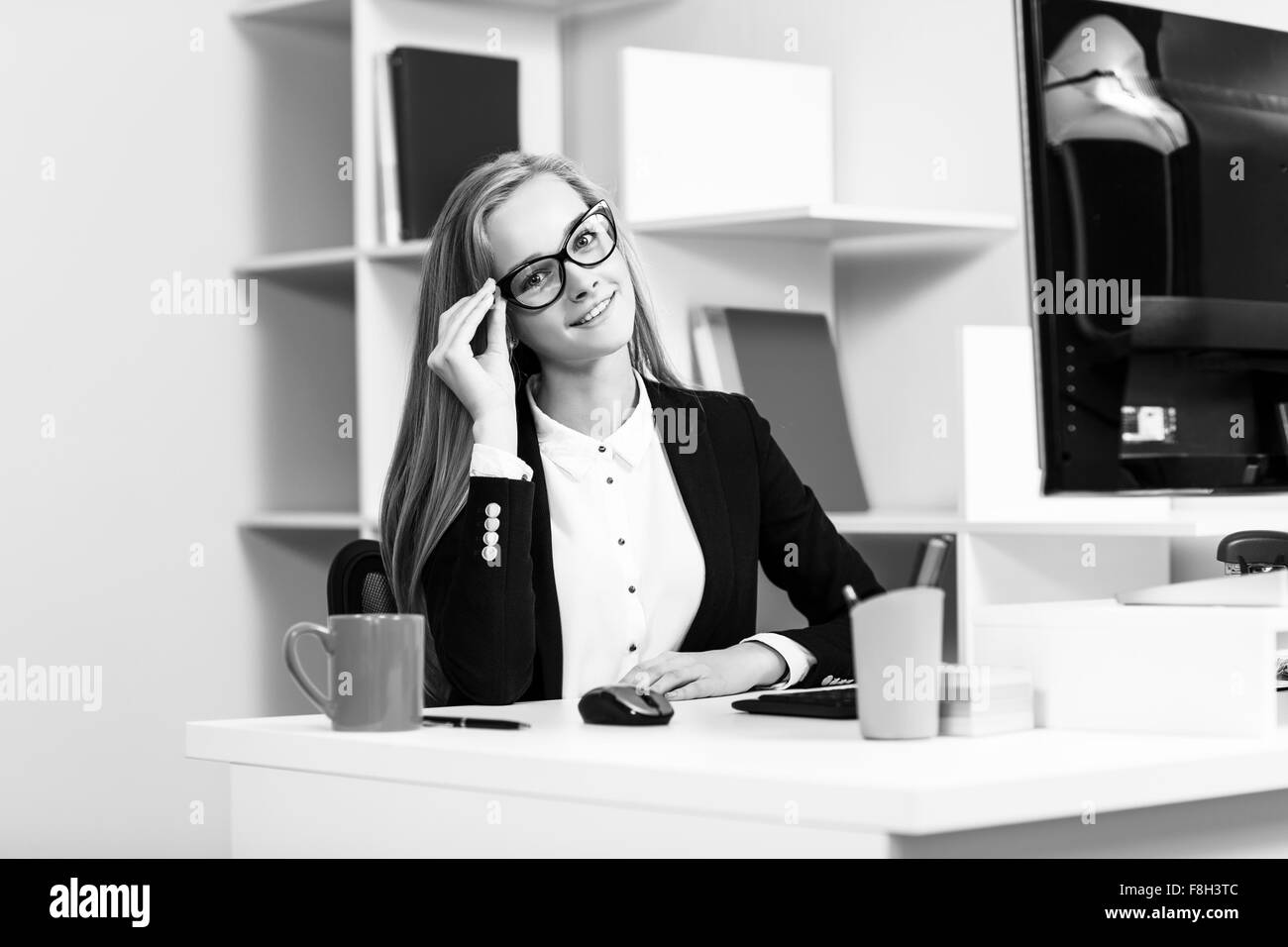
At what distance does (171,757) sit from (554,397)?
1.52m

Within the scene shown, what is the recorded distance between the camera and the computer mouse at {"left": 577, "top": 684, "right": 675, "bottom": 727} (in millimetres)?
1204

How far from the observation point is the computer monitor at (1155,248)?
1.14 meters

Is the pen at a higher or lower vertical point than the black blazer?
lower

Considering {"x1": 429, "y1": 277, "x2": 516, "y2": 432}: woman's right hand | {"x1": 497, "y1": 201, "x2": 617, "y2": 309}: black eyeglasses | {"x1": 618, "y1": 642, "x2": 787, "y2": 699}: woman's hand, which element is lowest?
{"x1": 618, "y1": 642, "x2": 787, "y2": 699}: woman's hand

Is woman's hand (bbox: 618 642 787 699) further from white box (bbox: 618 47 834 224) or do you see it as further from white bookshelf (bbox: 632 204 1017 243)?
white box (bbox: 618 47 834 224)

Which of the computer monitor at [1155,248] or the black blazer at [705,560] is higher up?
the computer monitor at [1155,248]

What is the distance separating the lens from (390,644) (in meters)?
1.18

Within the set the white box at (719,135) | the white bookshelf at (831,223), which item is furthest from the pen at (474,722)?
the white box at (719,135)

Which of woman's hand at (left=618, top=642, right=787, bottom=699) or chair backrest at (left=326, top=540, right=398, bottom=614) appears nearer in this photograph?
woman's hand at (left=618, top=642, right=787, bottom=699)

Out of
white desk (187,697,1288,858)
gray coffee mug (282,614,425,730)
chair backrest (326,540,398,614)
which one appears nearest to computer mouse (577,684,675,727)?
white desk (187,697,1288,858)

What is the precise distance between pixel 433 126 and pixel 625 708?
1901 mm

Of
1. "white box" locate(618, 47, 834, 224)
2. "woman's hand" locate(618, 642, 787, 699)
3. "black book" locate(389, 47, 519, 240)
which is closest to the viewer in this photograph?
"woman's hand" locate(618, 642, 787, 699)

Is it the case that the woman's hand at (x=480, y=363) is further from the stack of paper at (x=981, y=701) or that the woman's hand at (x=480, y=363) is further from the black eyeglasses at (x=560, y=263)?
the stack of paper at (x=981, y=701)

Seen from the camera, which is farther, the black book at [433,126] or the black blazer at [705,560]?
the black book at [433,126]
